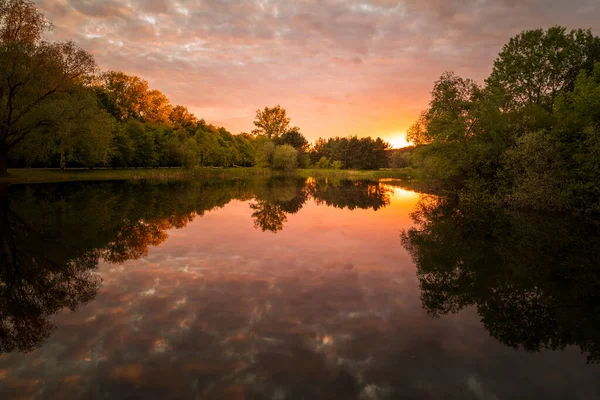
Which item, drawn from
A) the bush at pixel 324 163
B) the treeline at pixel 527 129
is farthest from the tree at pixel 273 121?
the treeline at pixel 527 129

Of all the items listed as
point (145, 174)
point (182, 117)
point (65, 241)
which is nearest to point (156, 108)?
point (182, 117)

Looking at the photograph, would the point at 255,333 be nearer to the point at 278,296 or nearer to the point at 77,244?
the point at 278,296

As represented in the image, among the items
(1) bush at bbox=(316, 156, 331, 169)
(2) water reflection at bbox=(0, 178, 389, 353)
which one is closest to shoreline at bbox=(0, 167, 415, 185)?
(2) water reflection at bbox=(0, 178, 389, 353)

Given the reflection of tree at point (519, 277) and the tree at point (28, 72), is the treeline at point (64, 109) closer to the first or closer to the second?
the tree at point (28, 72)

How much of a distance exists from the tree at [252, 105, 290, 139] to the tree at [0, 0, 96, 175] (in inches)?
3227

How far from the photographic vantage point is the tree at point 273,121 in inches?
4688

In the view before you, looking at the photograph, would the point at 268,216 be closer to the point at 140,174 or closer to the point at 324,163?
the point at 140,174

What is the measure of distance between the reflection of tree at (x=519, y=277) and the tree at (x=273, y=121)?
104306mm

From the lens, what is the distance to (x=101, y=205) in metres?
24.3

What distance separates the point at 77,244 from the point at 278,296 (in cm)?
1032

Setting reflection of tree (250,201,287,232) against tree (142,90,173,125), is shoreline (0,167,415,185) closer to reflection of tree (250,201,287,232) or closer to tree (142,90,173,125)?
tree (142,90,173,125)

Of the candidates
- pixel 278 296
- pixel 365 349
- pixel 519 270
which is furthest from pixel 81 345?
pixel 519 270

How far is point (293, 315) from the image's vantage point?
7797mm

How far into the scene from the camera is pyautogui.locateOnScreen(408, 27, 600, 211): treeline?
22.5 meters
